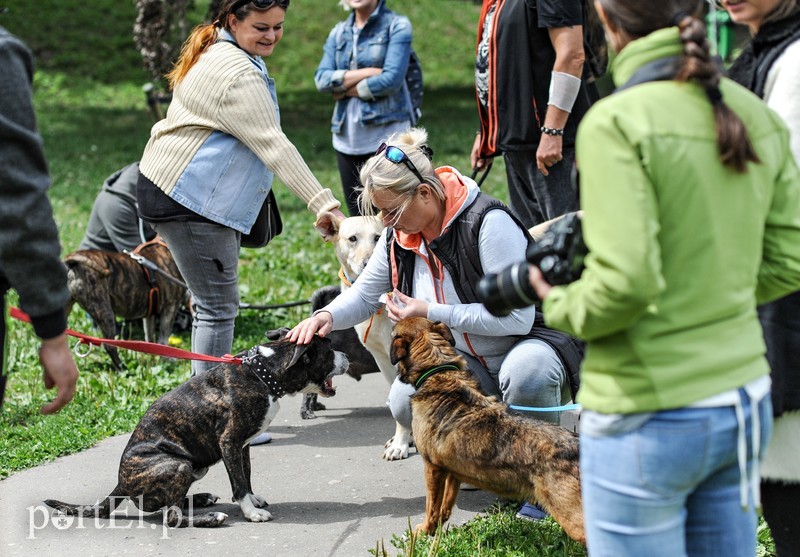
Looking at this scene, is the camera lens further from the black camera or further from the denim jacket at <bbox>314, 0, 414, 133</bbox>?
the denim jacket at <bbox>314, 0, 414, 133</bbox>

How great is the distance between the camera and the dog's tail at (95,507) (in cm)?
433

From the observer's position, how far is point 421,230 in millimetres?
4254

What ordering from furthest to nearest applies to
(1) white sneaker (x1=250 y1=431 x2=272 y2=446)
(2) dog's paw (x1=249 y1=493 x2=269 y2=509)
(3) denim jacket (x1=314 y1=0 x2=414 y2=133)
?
(3) denim jacket (x1=314 y1=0 x2=414 y2=133), (1) white sneaker (x1=250 y1=431 x2=272 y2=446), (2) dog's paw (x1=249 y1=493 x2=269 y2=509)

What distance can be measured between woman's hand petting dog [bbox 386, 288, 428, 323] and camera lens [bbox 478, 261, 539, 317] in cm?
173

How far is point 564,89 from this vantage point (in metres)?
5.21

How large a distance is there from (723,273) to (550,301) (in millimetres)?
381

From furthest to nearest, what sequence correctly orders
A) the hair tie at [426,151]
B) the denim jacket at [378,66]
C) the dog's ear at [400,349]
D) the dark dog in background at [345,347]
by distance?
the denim jacket at [378,66] → the dark dog in background at [345,347] → the hair tie at [426,151] → the dog's ear at [400,349]

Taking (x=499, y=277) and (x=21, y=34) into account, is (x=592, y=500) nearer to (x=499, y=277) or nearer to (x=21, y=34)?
(x=499, y=277)

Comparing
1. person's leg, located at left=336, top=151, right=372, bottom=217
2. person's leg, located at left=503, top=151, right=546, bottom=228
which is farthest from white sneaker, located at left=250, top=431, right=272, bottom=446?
person's leg, located at left=336, top=151, right=372, bottom=217

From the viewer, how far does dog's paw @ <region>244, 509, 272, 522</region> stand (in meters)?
4.36

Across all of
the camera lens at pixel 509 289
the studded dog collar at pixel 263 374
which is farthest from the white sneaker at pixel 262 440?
the camera lens at pixel 509 289

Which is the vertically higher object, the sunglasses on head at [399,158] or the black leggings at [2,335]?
the sunglasses on head at [399,158]

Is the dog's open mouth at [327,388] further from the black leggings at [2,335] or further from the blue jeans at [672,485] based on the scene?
the blue jeans at [672,485]

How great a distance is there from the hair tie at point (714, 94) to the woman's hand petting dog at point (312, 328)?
2.58m
